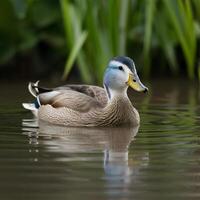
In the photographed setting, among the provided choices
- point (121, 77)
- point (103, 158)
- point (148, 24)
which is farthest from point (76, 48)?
point (103, 158)

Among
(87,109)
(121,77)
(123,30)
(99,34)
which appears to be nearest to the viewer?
(121,77)

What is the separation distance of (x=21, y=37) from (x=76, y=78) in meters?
1.02

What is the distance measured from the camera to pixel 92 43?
11469 mm

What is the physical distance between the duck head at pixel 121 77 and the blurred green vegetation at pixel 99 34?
219cm

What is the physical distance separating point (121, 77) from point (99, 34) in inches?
117

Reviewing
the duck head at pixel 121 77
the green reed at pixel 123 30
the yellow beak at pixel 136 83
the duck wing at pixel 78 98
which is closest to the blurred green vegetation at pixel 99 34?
the green reed at pixel 123 30

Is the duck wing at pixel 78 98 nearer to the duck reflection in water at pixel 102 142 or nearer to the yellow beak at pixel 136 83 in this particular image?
the duck reflection in water at pixel 102 142

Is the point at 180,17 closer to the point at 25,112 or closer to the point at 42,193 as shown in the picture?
the point at 25,112

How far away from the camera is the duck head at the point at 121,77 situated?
27.5 feet

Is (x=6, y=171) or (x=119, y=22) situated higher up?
(x=119, y=22)

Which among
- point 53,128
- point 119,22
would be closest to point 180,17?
point 119,22

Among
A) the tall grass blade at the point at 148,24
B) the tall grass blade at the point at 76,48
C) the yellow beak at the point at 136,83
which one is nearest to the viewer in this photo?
the yellow beak at the point at 136,83

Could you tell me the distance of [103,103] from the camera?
884 centimetres

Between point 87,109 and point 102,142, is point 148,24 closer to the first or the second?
point 87,109
